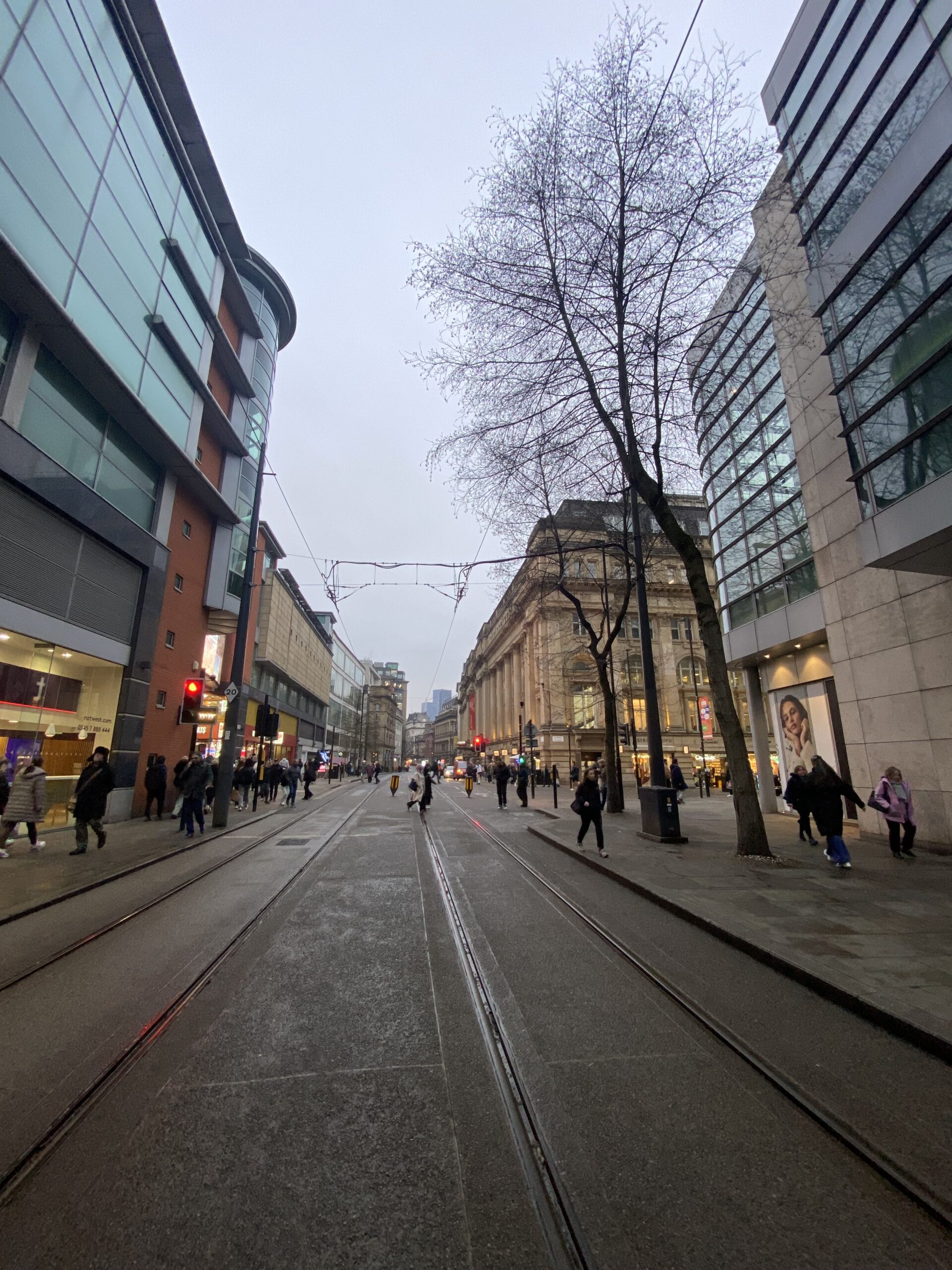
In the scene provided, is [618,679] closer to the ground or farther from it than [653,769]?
farther from it

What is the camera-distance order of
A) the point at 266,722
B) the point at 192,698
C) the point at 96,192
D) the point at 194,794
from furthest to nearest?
the point at 266,722 < the point at 96,192 < the point at 192,698 < the point at 194,794

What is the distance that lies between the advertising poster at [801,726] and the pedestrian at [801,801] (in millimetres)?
2389

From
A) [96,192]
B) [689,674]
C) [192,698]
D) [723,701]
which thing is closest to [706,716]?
[689,674]

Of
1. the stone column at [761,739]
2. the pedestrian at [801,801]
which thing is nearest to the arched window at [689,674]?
the stone column at [761,739]

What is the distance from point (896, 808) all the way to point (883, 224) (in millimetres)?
10552

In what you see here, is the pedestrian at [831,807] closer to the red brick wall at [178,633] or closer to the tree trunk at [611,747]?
the tree trunk at [611,747]

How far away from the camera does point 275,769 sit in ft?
80.3

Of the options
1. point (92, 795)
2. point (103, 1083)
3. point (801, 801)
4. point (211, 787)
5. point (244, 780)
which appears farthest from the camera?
point (244, 780)

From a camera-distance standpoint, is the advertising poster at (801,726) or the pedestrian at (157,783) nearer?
the advertising poster at (801,726)

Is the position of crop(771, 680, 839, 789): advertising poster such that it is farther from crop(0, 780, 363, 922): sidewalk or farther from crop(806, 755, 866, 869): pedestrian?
crop(0, 780, 363, 922): sidewalk

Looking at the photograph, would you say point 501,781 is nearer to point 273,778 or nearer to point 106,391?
point 273,778

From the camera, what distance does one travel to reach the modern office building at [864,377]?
366 inches

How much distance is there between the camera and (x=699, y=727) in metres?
42.9

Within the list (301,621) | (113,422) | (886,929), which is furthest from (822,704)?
A: (301,621)
